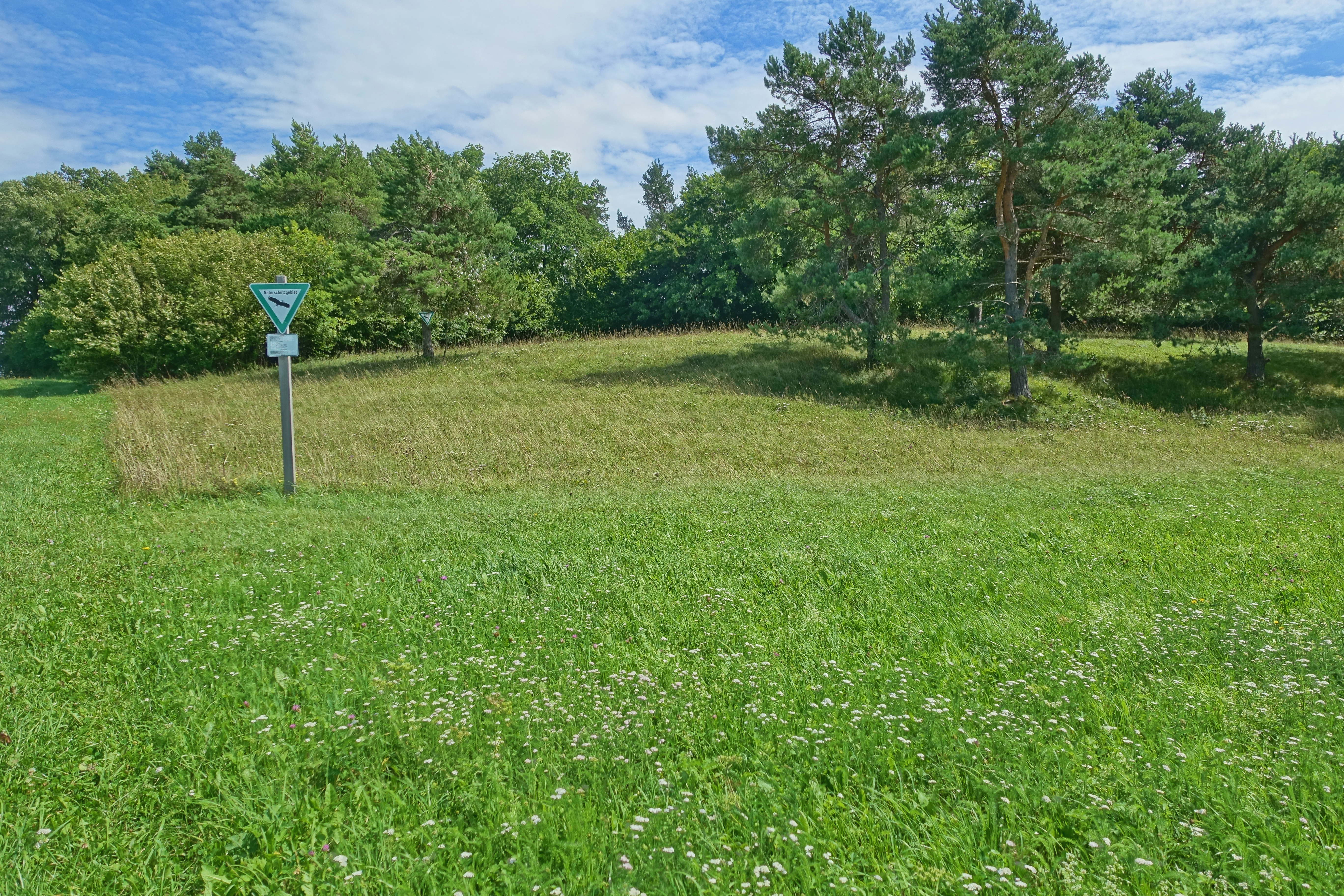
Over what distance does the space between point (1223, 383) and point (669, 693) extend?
2837cm

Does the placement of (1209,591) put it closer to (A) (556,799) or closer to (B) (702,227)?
(A) (556,799)

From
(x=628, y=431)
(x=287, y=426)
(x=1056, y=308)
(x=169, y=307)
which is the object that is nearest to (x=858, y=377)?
(x=1056, y=308)

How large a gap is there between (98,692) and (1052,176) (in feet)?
75.1

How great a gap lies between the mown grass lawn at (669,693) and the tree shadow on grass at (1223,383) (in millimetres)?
15161

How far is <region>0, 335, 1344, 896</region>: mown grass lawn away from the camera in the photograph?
118 inches

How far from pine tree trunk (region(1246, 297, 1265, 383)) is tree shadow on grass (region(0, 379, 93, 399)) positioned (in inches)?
1659

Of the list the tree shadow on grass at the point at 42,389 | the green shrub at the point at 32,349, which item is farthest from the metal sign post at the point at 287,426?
the green shrub at the point at 32,349

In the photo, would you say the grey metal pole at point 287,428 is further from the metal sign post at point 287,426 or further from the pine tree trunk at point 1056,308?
the pine tree trunk at point 1056,308

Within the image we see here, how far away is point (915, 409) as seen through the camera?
22.6 meters

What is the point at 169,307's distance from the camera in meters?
32.6

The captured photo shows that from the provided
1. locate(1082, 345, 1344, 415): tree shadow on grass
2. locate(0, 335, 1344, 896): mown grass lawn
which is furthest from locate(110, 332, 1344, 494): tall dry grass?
locate(0, 335, 1344, 896): mown grass lawn

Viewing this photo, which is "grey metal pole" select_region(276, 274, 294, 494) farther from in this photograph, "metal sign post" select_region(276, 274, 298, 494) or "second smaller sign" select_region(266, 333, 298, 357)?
"second smaller sign" select_region(266, 333, 298, 357)

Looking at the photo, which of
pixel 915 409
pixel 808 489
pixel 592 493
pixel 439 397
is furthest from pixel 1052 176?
pixel 439 397

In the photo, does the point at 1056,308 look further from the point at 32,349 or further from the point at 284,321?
the point at 32,349
